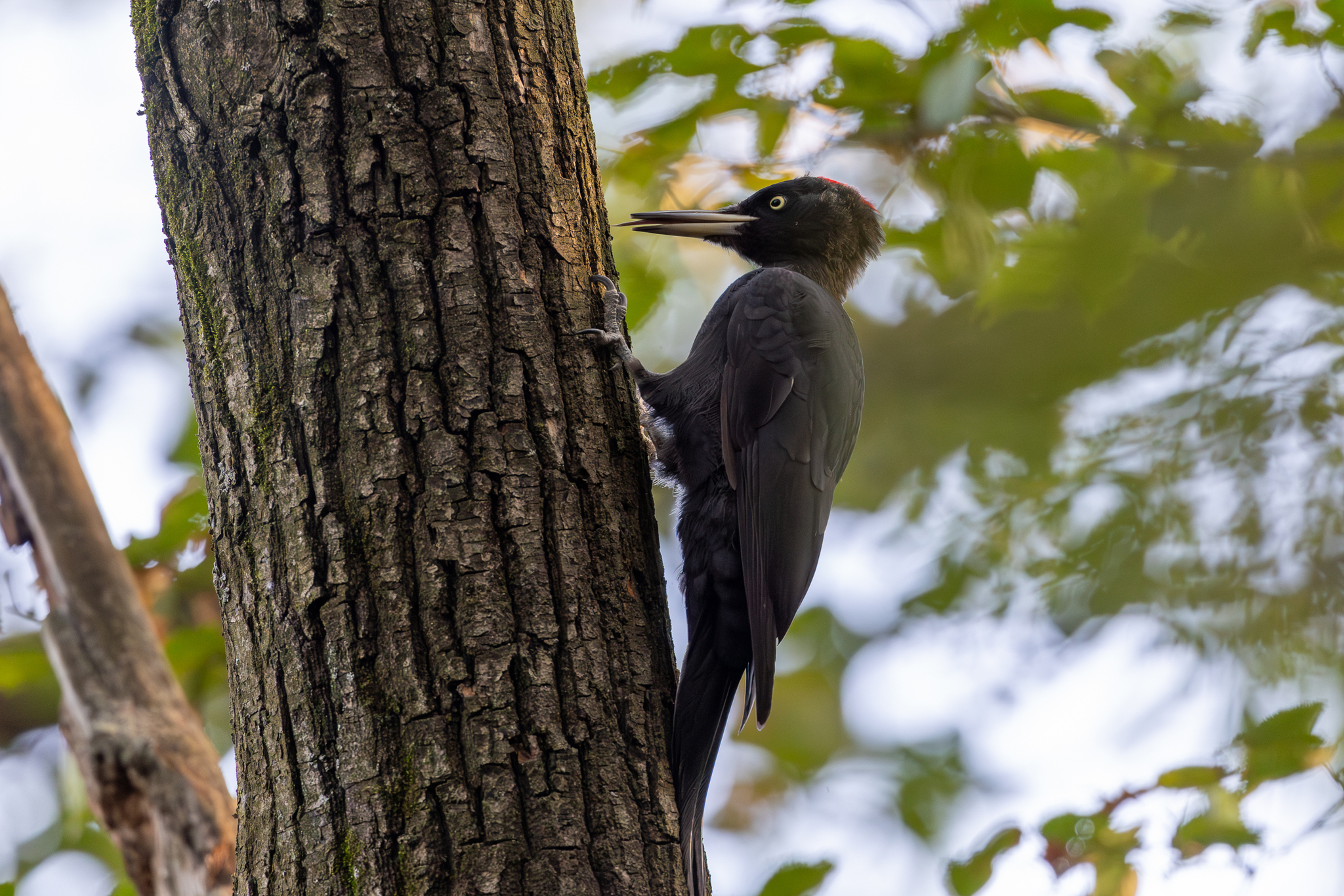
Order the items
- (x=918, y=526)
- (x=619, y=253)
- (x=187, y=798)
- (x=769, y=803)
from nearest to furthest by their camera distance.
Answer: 1. (x=187, y=798)
2. (x=619, y=253)
3. (x=918, y=526)
4. (x=769, y=803)

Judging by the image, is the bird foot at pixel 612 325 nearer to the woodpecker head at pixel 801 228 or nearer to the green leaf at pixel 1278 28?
the woodpecker head at pixel 801 228

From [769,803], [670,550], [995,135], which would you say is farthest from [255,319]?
[769,803]

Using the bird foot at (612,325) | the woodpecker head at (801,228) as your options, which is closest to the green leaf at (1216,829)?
the bird foot at (612,325)

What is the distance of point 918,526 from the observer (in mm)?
3975

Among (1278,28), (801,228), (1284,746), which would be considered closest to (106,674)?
(801,228)

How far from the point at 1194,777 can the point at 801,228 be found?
2090mm

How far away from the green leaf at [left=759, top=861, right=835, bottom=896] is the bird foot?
120 centimetres

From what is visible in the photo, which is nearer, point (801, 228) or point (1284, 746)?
point (1284, 746)

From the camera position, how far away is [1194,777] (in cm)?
229

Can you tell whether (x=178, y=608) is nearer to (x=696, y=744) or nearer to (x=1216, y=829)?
(x=696, y=744)

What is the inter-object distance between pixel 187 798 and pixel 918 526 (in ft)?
9.21

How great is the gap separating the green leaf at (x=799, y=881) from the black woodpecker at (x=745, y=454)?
384mm

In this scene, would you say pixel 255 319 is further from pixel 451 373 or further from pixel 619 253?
pixel 619 253

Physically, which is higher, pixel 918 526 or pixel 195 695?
pixel 918 526
